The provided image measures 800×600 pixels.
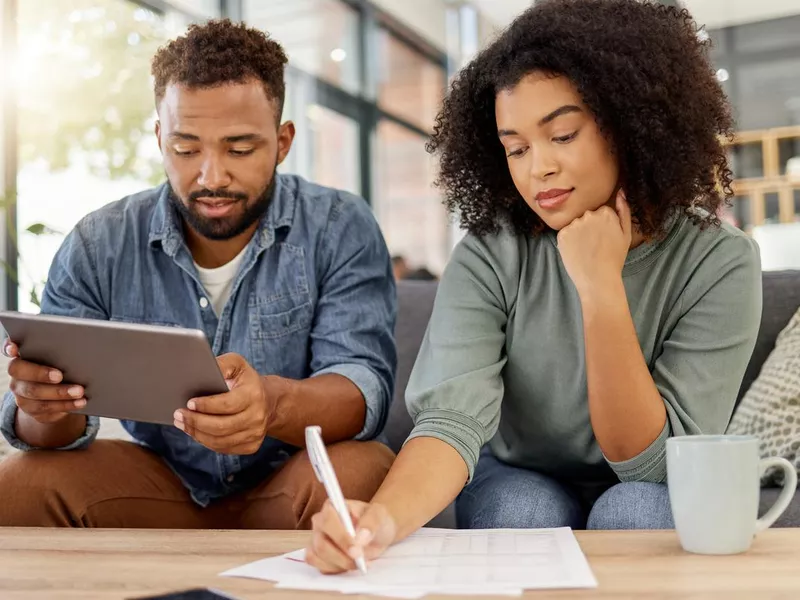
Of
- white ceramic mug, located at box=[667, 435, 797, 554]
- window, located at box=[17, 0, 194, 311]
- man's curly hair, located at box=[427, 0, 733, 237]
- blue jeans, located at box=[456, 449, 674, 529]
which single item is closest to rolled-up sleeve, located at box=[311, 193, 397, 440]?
blue jeans, located at box=[456, 449, 674, 529]

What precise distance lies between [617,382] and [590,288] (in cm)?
13

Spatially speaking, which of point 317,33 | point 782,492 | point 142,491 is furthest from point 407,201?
point 782,492

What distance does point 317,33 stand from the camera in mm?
6172

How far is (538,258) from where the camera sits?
141 cm

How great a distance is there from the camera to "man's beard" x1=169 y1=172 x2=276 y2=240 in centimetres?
156

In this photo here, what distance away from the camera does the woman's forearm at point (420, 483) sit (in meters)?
1.00

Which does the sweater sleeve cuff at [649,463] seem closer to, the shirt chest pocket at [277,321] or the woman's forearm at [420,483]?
the woman's forearm at [420,483]

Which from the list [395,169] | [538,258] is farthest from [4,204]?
[395,169]

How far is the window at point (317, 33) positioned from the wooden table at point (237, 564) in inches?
187

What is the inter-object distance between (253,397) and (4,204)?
1.74 m

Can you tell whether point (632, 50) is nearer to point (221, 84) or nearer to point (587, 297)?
point (587, 297)

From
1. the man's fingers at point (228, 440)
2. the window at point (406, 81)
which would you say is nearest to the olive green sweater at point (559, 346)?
the man's fingers at point (228, 440)

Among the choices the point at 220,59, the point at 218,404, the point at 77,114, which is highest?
the point at 77,114

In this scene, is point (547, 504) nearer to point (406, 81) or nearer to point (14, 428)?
point (14, 428)
